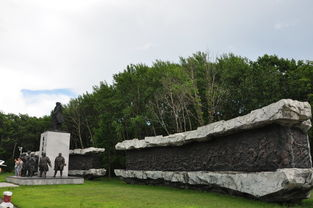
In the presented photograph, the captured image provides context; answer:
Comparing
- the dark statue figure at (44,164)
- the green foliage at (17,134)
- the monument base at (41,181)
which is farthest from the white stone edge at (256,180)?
the green foliage at (17,134)

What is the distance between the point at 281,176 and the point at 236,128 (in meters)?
2.71

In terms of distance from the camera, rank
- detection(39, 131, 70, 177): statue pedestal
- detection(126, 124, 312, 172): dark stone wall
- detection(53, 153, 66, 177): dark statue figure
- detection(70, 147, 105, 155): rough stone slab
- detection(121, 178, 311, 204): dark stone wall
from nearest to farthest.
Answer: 1. detection(121, 178, 311, 204): dark stone wall
2. detection(126, 124, 312, 172): dark stone wall
3. detection(53, 153, 66, 177): dark statue figure
4. detection(39, 131, 70, 177): statue pedestal
5. detection(70, 147, 105, 155): rough stone slab

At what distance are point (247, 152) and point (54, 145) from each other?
46.0 feet

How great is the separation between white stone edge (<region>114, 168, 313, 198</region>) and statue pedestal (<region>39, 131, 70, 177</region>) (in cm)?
1006

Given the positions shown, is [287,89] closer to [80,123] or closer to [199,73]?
[199,73]

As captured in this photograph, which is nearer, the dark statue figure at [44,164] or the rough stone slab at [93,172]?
the dark statue figure at [44,164]

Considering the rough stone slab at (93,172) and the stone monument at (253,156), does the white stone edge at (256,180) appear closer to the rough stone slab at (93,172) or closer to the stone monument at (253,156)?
the stone monument at (253,156)

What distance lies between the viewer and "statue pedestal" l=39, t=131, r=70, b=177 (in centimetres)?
1917

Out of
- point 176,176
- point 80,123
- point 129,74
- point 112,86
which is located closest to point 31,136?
point 80,123

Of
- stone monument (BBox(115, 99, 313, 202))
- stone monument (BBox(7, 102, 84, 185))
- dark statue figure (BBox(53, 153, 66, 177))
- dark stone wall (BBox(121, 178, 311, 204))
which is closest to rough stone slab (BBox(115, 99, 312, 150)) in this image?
stone monument (BBox(115, 99, 313, 202))

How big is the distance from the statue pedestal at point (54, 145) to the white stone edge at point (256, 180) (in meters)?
10.1

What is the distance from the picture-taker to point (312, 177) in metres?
8.50

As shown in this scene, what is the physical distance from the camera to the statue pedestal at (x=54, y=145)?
62.9ft

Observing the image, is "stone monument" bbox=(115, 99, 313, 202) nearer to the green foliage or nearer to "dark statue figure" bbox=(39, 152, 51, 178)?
"dark statue figure" bbox=(39, 152, 51, 178)
